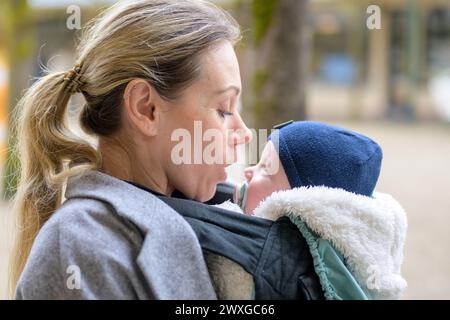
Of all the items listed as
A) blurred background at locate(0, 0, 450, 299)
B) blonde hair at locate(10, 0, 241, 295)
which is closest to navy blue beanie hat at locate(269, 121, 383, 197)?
blonde hair at locate(10, 0, 241, 295)

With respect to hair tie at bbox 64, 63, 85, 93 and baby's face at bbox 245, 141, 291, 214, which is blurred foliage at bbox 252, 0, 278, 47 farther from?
hair tie at bbox 64, 63, 85, 93

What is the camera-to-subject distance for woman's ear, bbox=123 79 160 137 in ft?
5.16

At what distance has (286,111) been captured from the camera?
3260 mm

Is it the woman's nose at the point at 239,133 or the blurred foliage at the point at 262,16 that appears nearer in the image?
the woman's nose at the point at 239,133

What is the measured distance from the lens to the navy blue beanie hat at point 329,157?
1665 millimetres

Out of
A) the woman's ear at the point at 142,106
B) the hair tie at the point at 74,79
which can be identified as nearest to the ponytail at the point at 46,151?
the hair tie at the point at 74,79

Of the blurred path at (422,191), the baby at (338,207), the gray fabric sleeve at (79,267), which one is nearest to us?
the gray fabric sleeve at (79,267)

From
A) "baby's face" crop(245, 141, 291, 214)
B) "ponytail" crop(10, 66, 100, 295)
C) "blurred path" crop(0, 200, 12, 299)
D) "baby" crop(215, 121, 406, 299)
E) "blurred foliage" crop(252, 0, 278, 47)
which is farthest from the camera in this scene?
"blurred path" crop(0, 200, 12, 299)

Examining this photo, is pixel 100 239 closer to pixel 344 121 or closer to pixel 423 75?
pixel 344 121

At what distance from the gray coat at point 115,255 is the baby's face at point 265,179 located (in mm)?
377

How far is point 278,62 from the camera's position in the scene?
3.30 metres

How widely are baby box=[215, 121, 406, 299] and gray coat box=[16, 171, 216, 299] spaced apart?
0.90 ft

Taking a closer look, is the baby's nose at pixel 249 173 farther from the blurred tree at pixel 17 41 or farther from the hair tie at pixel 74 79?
the blurred tree at pixel 17 41

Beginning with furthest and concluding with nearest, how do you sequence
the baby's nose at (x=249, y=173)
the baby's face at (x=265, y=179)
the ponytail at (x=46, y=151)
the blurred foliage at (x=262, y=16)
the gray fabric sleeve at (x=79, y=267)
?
the blurred foliage at (x=262, y=16) < the baby's nose at (x=249, y=173) < the baby's face at (x=265, y=179) < the ponytail at (x=46, y=151) < the gray fabric sleeve at (x=79, y=267)
